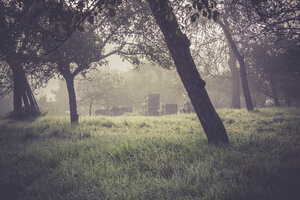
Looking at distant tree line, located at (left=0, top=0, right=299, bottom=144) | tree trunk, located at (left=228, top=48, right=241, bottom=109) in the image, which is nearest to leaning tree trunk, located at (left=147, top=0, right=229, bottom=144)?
distant tree line, located at (left=0, top=0, right=299, bottom=144)

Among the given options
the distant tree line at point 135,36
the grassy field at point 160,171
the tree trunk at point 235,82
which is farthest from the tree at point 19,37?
the tree trunk at point 235,82

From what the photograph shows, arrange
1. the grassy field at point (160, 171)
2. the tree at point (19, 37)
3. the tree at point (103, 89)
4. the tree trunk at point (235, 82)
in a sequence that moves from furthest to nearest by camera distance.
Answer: the tree at point (103, 89) → the tree trunk at point (235, 82) → the tree at point (19, 37) → the grassy field at point (160, 171)

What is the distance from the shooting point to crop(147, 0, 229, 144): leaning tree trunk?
419 cm

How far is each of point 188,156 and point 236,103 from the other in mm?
19606

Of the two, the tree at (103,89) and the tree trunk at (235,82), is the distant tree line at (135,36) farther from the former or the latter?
the tree at (103,89)

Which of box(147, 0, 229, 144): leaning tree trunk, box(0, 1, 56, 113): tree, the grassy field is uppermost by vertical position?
box(0, 1, 56, 113): tree

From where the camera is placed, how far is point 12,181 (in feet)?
12.0

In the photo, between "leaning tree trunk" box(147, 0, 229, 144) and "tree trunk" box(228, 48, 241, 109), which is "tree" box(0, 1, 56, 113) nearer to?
"leaning tree trunk" box(147, 0, 229, 144)

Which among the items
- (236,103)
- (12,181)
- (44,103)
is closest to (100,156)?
(12,181)

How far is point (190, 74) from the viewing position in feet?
14.1

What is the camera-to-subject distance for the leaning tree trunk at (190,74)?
13.7 ft

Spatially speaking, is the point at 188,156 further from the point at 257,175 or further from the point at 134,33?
the point at 134,33

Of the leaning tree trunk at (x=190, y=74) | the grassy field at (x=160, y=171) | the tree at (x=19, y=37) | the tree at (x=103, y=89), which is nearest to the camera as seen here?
the grassy field at (x=160, y=171)

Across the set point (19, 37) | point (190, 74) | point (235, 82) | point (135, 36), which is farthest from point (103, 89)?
point (190, 74)
